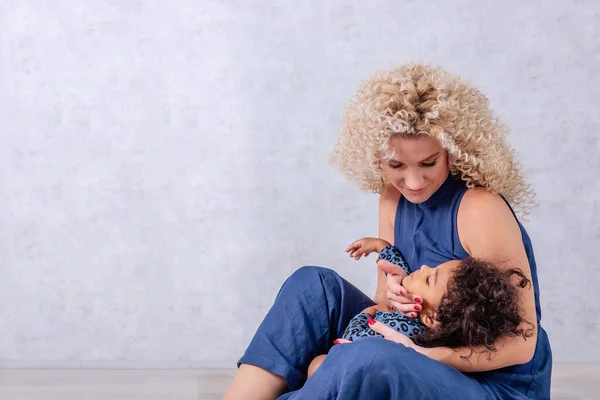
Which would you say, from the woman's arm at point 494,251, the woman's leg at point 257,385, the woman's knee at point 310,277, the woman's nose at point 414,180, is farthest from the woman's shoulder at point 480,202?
the woman's leg at point 257,385

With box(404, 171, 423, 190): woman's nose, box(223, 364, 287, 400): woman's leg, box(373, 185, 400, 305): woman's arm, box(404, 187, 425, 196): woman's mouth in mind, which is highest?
box(404, 171, 423, 190): woman's nose

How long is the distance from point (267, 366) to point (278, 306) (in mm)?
142

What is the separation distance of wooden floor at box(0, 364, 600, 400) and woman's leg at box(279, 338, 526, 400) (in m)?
1.20

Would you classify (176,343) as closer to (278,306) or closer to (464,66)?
(278,306)

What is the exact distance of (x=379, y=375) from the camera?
1568 millimetres

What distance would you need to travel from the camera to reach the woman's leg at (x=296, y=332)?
76.5 inches

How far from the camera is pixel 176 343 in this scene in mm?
3107

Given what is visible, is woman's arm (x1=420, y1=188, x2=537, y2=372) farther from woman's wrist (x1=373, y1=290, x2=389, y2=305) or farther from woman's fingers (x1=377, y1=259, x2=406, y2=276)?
woman's wrist (x1=373, y1=290, x2=389, y2=305)

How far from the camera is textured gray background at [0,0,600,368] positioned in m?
2.86

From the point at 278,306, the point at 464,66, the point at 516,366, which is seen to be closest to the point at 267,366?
the point at 278,306

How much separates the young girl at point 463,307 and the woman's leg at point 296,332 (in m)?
0.16

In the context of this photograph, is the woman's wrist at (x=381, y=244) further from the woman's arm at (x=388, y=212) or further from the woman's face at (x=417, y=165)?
the woman's face at (x=417, y=165)

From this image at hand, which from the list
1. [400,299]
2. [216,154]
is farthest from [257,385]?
[216,154]

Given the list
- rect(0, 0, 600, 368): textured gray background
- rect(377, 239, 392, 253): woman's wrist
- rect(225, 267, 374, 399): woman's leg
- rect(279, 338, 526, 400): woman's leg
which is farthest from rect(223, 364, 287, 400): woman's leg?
rect(0, 0, 600, 368): textured gray background
